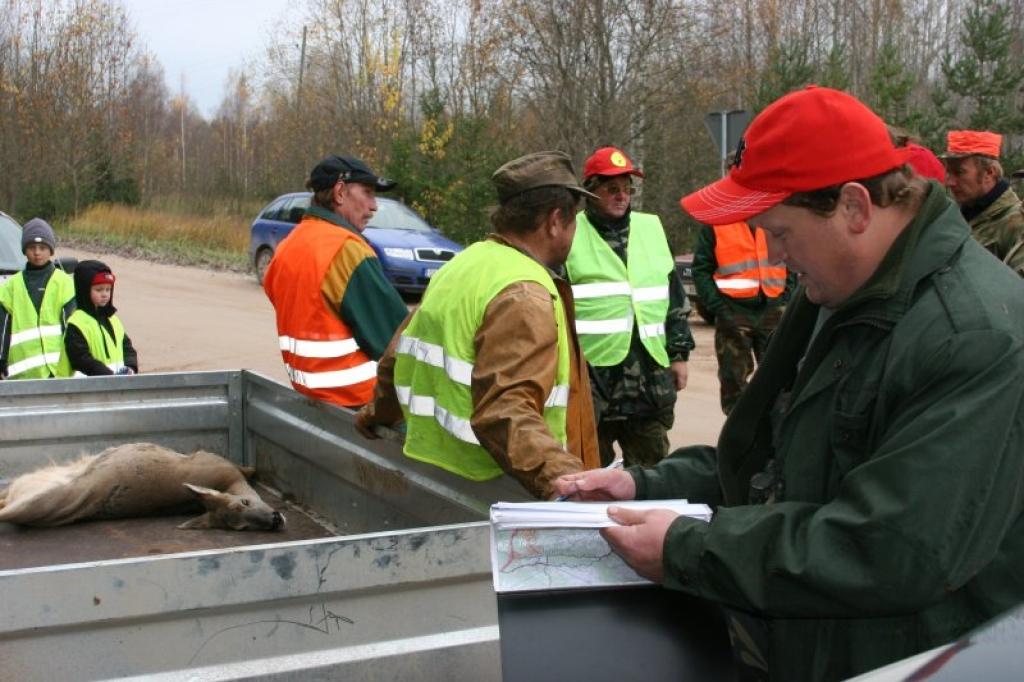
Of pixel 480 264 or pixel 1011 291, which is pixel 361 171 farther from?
pixel 1011 291

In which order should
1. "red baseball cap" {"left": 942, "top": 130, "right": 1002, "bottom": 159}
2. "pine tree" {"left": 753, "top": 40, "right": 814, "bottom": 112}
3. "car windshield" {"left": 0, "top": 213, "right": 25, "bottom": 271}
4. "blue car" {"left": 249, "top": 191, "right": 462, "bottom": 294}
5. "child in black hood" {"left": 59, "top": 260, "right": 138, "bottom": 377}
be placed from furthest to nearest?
"pine tree" {"left": 753, "top": 40, "right": 814, "bottom": 112} → "blue car" {"left": 249, "top": 191, "right": 462, "bottom": 294} → "car windshield" {"left": 0, "top": 213, "right": 25, "bottom": 271} → "child in black hood" {"left": 59, "top": 260, "right": 138, "bottom": 377} → "red baseball cap" {"left": 942, "top": 130, "right": 1002, "bottom": 159}

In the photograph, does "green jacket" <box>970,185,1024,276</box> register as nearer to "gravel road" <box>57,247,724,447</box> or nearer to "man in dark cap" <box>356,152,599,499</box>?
"gravel road" <box>57,247,724,447</box>

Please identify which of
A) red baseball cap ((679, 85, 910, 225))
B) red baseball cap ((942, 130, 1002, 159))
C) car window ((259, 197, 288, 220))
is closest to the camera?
red baseball cap ((679, 85, 910, 225))

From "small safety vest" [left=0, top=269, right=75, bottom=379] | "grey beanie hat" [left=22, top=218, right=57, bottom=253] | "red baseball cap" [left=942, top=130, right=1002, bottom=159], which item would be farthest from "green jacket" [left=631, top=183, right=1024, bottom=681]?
"grey beanie hat" [left=22, top=218, right=57, bottom=253]

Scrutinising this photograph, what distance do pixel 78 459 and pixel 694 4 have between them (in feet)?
63.3

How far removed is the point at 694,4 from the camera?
71.2 ft

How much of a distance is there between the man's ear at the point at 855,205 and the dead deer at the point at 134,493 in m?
2.77

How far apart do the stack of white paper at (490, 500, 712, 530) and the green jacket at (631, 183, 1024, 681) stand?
152 millimetres

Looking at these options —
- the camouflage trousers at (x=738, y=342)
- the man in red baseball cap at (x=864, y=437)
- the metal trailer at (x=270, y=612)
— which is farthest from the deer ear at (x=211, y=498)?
the camouflage trousers at (x=738, y=342)

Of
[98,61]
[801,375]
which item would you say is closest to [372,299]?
[801,375]

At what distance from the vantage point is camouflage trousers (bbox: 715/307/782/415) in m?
6.98

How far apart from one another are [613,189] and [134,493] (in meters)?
2.74

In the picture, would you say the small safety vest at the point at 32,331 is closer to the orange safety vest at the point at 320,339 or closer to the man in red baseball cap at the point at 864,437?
the orange safety vest at the point at 320,339

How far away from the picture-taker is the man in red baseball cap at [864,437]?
1567 mm
